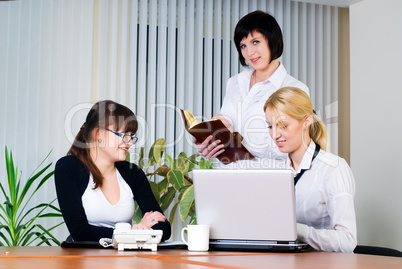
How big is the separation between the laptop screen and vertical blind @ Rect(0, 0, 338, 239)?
2.43m

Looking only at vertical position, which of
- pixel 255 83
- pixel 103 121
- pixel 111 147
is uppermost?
pixel 255 83

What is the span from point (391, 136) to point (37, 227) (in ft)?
9.34

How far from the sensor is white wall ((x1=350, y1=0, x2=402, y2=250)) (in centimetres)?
461

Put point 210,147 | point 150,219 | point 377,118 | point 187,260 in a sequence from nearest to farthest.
Result: 1. point 187,260
2. point 150,219
3. point 210,147
4. point 377,118

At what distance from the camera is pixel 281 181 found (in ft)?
7.14

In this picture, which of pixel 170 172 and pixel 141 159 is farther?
pixel 141 159

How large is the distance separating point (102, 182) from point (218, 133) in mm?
693

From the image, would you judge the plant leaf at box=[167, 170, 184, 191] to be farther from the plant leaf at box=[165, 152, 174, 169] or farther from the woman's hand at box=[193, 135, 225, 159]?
the woman's hand at box=[193, 135, 225, 159]

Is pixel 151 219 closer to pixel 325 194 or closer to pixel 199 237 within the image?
pixel 199 237

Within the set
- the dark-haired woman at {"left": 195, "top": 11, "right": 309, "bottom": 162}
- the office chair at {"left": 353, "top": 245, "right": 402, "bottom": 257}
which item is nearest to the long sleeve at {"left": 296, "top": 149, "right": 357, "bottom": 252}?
the office chair at {"left": 353, "top": 245, "right": 402, "bottom": 257}

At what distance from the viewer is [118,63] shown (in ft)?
15.3

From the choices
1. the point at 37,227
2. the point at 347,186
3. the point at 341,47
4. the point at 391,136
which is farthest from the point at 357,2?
the point at 37,227

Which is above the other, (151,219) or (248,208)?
(248,208)

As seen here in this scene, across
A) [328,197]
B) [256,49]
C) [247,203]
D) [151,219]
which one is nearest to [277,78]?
[256,49]
